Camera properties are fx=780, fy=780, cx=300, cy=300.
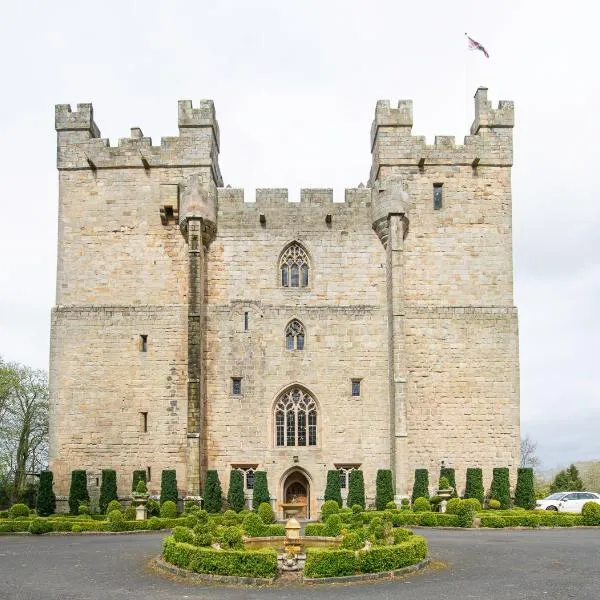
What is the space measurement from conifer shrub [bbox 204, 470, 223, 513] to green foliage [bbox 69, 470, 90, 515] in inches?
188

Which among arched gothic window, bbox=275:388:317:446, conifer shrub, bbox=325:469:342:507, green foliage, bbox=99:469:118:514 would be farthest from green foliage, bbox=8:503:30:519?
conifer shrub, bbox=325:469:342:507

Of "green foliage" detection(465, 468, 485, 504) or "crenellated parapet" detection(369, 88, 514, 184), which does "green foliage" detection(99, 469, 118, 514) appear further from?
"crenellated parapet" detection(369, 88, 514, 184)

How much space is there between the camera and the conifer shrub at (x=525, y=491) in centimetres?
3005

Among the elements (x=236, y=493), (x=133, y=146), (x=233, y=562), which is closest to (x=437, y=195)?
(x=133, y=146)

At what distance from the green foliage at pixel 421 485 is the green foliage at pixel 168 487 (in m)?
9.19

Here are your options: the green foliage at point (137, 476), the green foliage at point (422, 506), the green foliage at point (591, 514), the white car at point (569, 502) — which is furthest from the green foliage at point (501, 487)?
the green foliage at point (137, 476)

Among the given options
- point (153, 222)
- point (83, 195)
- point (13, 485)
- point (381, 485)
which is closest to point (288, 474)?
point (381, 485)

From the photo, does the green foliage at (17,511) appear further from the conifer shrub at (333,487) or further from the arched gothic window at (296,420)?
the conifer shrub at (333,487)

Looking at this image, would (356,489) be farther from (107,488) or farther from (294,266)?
(107,488)

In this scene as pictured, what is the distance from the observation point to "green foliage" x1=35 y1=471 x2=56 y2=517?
1175 inches

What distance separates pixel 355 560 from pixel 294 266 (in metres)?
18.9

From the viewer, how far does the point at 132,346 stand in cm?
3186

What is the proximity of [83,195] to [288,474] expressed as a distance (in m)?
14.5

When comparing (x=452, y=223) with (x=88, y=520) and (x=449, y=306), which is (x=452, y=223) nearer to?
(x=449, y=306)
